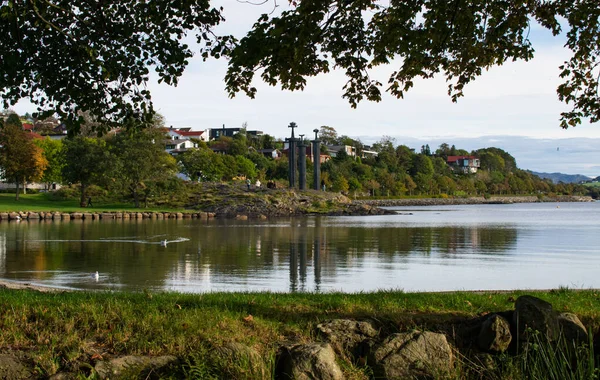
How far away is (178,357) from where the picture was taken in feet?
22.3

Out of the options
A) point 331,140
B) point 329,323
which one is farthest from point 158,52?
point 331,140

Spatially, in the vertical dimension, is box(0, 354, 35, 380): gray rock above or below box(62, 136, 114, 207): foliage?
below

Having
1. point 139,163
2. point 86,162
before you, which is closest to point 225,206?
point 139,163

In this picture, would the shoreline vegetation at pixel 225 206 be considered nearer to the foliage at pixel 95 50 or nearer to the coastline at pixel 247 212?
the coastline at pixel 247 212

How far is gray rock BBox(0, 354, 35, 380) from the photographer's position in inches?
255

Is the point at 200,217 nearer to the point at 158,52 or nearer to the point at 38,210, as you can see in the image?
the point at 38,210

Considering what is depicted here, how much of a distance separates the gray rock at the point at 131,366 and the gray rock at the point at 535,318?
13.4 feet

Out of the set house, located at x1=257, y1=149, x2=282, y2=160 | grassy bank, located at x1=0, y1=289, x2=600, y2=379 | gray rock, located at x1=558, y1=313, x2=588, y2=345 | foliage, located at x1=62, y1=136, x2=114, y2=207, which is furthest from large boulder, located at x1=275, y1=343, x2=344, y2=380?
house, located at x1=257, y1=149, x2=282, y2=160

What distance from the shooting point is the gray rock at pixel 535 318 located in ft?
23.3

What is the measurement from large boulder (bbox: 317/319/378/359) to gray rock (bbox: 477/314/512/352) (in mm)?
1308

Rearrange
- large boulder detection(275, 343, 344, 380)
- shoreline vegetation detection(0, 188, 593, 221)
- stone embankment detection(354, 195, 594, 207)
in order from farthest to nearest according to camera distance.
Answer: stone embankment detection(354, 195, 594, 207)
shoreline vegetation detection(0, 188, 593, 221)
large boulder detection(275, 343, 344, 380)

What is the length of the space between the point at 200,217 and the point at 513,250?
3800 cm

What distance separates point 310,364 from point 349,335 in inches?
42.7

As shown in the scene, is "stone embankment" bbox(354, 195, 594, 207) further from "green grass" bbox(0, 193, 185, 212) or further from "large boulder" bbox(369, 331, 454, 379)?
"large boulder" bbox(369, 331, 454, 379)
